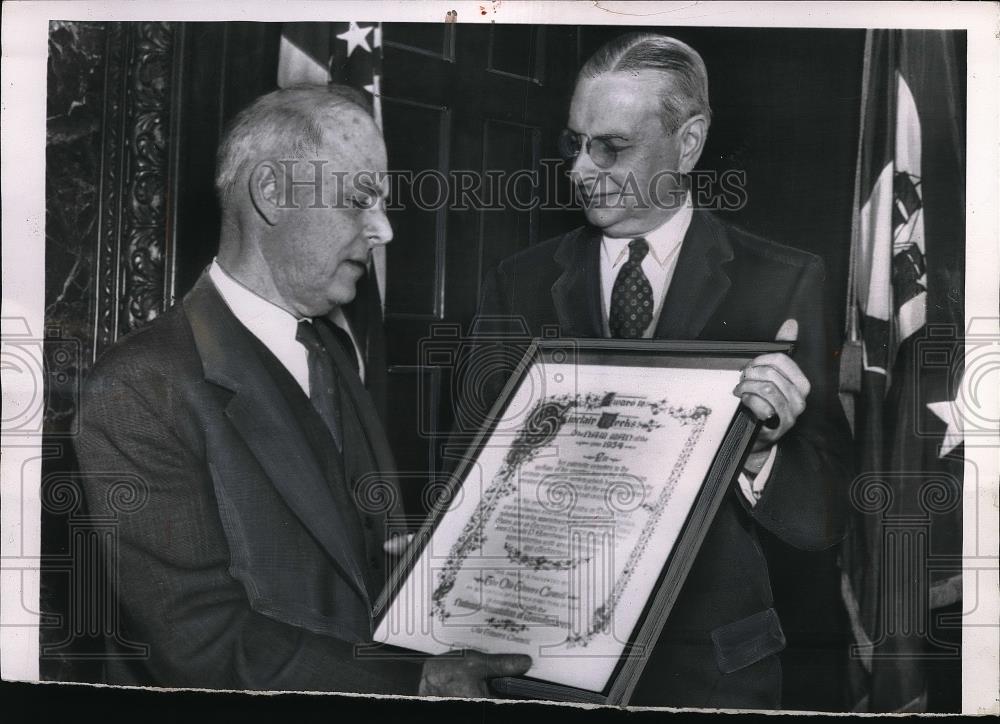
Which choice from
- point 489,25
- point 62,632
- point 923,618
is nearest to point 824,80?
point 489,25

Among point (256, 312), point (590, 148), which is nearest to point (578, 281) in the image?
→ point (590, 148)

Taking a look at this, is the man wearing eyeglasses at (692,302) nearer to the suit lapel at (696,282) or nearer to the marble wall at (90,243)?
the suit lapel at (696,282)

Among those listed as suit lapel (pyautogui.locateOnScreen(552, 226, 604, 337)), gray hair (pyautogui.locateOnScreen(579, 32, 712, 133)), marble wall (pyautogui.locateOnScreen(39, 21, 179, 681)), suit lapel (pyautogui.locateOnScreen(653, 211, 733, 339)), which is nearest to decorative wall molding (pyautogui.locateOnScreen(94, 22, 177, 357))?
marble wall (pyautogui.locateOnScreen(39, 21, 179, 681))

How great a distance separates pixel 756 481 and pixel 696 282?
61 centimetres

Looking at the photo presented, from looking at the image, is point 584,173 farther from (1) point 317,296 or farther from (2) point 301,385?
(2) point 301,385

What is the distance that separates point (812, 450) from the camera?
2.63m

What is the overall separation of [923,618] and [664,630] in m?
0.79

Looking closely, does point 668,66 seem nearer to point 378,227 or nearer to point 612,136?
point 612,136

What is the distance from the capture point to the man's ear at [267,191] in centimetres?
266

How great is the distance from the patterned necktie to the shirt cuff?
514 mm

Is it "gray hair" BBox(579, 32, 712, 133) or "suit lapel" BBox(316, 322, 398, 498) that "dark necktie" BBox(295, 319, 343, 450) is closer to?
"suit lapel" BBox(316, 322, 398, 498)

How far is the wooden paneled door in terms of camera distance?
2.67 meters

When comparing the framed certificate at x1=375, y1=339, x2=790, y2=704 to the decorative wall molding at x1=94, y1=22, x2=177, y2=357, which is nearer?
the framed certificate at x1=375, y1=339, x2=790, y2=704

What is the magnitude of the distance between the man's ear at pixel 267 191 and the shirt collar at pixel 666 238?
1.01 m
